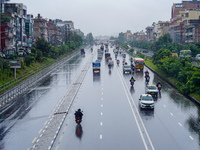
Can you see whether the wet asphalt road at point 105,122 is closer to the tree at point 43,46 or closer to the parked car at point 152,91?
the parked car at point 152,91

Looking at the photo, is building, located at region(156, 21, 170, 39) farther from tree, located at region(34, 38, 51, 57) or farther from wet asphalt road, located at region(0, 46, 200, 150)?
wet asphalt road, located at region(0, 46, 200, 150)

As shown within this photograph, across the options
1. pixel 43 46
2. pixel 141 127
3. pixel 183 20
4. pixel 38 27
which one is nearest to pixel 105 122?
pixel 141 127

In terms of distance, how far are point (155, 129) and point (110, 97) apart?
14859mm

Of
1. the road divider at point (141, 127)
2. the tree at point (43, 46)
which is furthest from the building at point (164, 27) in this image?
the road divider at point (141, 127)

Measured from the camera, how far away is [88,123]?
26766 mm

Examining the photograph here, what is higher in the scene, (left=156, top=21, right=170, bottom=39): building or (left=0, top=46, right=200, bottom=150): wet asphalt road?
(left=156, top=21, right=170, bottom=39): building

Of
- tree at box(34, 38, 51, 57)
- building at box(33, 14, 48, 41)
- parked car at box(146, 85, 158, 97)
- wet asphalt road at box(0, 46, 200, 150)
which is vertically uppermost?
building at box(33, 14, 48, 41)

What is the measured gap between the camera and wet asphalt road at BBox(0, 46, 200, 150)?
21.5m

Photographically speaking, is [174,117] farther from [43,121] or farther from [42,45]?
[42,45]

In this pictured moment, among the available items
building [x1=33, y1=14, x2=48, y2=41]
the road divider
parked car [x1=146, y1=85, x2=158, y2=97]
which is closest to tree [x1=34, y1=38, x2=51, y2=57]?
building [x1=33, y1=14, x2=48, y2=41]

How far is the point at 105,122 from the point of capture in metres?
26.9

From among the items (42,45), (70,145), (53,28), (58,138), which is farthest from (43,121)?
(53,28)

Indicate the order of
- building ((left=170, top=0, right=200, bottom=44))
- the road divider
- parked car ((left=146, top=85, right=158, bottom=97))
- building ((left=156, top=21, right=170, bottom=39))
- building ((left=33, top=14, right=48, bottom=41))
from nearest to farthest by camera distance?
the road divider → parked car ((left=146, top=85, right=158, bottom=97)) → building ((left=170, top=0, right=200, bottom=44)) → building ((left=33, top=14, right=48, bottom=41)) → building ((left=156, top=21, right=170, bottom=39))

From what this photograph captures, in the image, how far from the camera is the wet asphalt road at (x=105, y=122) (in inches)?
848
